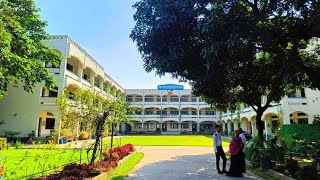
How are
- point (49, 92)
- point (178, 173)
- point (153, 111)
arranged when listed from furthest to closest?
point (153, 111)
point (49, 92)
point (178, 173)

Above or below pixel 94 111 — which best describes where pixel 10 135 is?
below

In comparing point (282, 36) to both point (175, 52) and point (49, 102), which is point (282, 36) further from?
point (49, 102)

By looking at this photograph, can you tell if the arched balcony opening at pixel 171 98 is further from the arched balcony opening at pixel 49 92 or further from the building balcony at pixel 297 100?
the building balcony at pixel 297 100

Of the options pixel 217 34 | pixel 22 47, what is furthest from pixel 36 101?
pixel 217 34

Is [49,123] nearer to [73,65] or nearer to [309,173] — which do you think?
[73,65]

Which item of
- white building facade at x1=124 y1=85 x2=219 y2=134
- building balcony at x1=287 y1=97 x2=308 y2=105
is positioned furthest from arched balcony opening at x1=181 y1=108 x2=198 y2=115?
building balcony at x1=287 y1=97 x2=308 y2=105

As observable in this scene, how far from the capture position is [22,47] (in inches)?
707

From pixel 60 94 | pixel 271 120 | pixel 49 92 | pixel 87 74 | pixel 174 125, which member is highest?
pixel 87 74

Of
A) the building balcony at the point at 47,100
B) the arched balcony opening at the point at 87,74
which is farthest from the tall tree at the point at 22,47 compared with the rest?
the arched balcony opening at the point at 87,74

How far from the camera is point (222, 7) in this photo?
810cm

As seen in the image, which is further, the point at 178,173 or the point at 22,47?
the point at 22,47

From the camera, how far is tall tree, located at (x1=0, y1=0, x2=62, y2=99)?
52.5ft

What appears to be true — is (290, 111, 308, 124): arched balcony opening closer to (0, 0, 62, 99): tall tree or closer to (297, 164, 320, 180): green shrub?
(297, 164, 320, 180): green shrub

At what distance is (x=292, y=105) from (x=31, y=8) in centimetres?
2487
